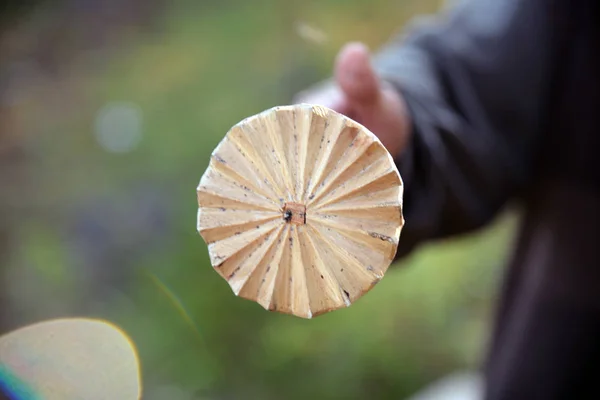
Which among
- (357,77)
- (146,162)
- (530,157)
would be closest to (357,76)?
(357,77)

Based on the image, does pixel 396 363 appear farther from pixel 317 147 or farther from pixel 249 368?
pixel 317 147

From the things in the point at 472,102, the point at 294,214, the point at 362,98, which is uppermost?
the point at 472,102

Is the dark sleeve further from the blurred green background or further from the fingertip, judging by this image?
the blurred green background

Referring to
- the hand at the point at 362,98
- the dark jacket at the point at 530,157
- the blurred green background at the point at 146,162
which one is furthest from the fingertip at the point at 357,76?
the blurred green background at the point at 146,162

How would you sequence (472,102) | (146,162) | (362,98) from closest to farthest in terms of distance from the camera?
(362,98) → (472,102) → (146,162)

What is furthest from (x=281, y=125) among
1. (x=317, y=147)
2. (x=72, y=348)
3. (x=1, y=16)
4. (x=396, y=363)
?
(x=396, y=363)

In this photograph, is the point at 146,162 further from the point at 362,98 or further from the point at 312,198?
the point at 312,198

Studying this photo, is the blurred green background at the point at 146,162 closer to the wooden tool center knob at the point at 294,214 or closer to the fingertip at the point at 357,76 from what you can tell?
the fingertip at the point at 357,76

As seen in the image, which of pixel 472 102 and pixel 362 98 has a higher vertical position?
pixel 472 102
